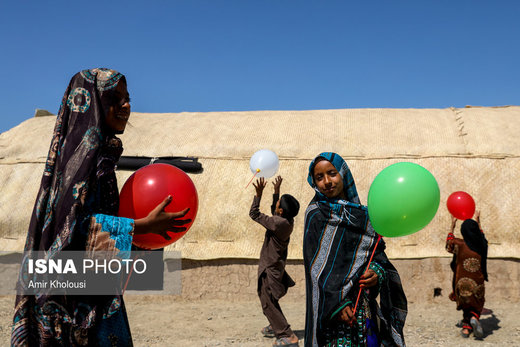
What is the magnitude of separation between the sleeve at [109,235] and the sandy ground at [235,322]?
436cm

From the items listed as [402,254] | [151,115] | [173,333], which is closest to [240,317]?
[173,333]

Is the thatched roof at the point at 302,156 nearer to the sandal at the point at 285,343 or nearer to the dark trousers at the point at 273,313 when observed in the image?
the dark trousers at the point at 273,313

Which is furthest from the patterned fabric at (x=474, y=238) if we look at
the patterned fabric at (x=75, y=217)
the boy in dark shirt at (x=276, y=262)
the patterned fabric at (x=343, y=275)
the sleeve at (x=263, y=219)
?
the patterned fabric at (x=75, y=217)

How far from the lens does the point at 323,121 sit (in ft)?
34.9

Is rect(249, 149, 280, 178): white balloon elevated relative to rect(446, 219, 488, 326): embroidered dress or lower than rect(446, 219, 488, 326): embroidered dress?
elevated

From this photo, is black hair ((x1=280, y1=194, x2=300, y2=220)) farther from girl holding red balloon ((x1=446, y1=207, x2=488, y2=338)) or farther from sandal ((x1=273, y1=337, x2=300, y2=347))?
girl holding red balloon ((x1=446, y1=207, x2=488, y2=338))

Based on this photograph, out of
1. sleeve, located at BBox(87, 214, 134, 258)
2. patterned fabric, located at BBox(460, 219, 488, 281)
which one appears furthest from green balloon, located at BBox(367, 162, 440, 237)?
patterned fabric, located at BBox(460, 219, 488, 281)

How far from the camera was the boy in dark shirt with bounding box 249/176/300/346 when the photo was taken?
562cm

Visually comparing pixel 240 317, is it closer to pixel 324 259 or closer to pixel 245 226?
pixel 245 226

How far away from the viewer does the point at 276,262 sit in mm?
5766

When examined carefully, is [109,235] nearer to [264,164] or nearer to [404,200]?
[404,200]

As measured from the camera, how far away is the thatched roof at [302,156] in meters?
8.31

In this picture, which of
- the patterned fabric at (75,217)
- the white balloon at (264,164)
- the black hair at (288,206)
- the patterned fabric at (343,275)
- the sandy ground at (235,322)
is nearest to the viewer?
the patterned fabric at (75,217)

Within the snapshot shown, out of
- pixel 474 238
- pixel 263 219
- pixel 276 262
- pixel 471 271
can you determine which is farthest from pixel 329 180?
pixel 471 271
